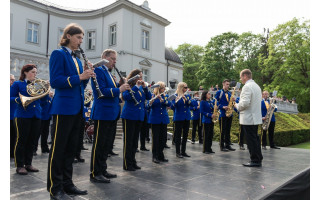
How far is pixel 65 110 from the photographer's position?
3.37 m

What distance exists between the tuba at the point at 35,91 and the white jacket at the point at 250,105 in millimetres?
4721

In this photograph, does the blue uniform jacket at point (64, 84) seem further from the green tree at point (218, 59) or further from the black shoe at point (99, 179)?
the green tree at point (218, 59)

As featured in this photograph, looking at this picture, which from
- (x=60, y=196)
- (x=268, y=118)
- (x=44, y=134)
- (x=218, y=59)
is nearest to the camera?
(x=60, y=196)

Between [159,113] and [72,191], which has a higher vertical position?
[159,113]

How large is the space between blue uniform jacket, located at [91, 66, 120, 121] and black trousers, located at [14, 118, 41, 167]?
1572 mm

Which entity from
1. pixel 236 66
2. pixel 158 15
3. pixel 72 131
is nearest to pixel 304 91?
pixel 236 66

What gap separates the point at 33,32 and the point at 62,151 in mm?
25220

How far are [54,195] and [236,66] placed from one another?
142ft

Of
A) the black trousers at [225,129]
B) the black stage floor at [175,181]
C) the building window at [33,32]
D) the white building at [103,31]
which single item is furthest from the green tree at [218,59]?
the black stage floor at [175,181]

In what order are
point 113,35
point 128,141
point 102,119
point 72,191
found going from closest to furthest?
point 72,191 → point 102,119 → point 128,141 → point 113,35

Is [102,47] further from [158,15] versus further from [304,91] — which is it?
[304,91]

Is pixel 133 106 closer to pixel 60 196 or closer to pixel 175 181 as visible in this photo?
pixel 175 181

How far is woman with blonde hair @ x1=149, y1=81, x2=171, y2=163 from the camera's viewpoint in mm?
6266

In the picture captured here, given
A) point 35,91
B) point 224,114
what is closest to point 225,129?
point 224,114
